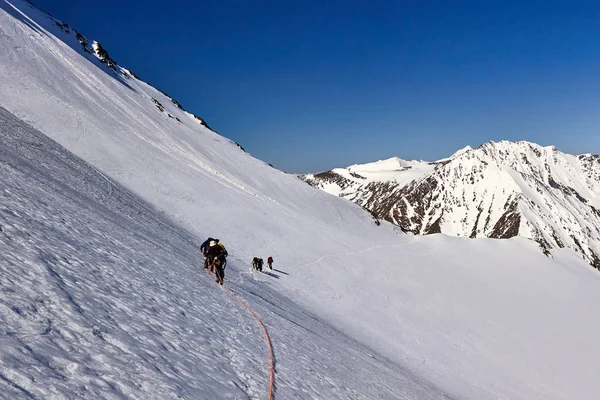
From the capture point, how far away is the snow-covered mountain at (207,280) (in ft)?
20.9

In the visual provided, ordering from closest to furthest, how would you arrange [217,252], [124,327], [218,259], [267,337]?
1. [124,327]
2. [267,337]
3. [218,259]
4. [217,252]

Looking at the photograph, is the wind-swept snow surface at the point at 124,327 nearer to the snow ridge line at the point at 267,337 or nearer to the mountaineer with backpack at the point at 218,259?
the snow ridge line at the point at 267,337

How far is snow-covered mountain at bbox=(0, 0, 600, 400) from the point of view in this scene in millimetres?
6379

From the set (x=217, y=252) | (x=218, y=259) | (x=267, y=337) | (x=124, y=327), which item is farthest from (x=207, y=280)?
(x=124, y=327)

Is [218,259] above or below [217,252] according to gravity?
below

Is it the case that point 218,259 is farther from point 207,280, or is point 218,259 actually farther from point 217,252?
point 207,280

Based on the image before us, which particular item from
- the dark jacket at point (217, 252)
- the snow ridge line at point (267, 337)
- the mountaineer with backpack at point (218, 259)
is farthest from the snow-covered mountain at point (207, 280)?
the dark jacket at point (217, 252)

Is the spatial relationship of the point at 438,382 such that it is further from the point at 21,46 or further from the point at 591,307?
the point at 21,46

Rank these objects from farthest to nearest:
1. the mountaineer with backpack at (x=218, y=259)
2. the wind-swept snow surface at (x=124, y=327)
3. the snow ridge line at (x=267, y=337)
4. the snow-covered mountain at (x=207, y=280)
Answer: the mountaineer with backpack at (x=218, y=259) < the snow ridge line at (x=267, y=337) < the snow-covered mountain at (x=207, y=280) < the wind-swept snow surface at (x=124, y=327)

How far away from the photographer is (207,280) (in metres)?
16.1

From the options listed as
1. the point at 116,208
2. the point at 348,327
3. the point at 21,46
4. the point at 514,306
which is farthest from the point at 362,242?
the point at 21,46

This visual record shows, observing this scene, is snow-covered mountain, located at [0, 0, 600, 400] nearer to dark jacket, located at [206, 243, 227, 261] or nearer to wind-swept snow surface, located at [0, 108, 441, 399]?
wind-swept snow surface, located at [0, 108, 441, 399]

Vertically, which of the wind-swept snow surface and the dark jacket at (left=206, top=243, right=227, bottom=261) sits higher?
the dark jacket at (left=206, top=243, right=227, bottom=261)

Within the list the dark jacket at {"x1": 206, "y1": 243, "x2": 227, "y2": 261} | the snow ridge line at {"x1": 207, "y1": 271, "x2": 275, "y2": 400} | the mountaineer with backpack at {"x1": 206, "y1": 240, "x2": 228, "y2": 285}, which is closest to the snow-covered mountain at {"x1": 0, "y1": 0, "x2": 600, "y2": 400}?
the snow ridge line at {"x1": 207, "y1": 271, "x2": 275, "y2": 400}
